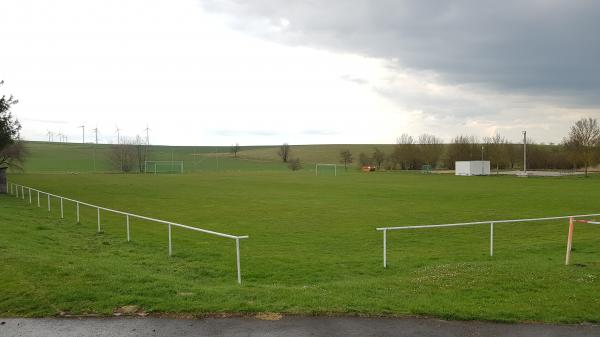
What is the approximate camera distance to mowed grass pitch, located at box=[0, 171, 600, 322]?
262 inches

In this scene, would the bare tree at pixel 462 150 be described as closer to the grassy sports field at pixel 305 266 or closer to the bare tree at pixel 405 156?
the bare tree at pixel 405 156

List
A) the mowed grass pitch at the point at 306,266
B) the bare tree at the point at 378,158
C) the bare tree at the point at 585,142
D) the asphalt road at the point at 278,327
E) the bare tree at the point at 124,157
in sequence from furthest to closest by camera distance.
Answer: the bare tree at the point at 378,158, the bare tree at the point at 124,157, the bare tree at the point at 585,142, the mowed grass pitch at the point at 306,266, the asphalt road at the point at 278,327

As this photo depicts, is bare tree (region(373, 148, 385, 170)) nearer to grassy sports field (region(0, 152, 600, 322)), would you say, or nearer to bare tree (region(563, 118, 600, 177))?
bare tree (region(563, 118, 600, 177))

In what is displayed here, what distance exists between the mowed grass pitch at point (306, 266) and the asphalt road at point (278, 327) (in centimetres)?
31

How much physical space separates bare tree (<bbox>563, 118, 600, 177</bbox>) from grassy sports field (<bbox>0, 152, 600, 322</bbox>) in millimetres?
59310

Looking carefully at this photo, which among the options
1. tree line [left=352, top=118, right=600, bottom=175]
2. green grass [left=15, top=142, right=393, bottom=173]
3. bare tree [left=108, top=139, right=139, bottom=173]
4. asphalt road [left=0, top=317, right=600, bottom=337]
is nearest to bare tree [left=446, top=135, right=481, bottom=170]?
tree line [left=352, top=118, right=600, bottom=175]

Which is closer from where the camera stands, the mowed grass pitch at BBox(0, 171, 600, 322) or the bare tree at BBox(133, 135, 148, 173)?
the mowed grass pitch at BBox(0, 171, 600, 322)

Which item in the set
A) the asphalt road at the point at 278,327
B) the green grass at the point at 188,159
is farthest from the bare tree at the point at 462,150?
the asphalt road at the point at 278,327

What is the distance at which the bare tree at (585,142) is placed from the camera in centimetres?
7700

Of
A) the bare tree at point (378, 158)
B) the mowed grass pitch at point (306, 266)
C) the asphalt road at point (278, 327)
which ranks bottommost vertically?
the mowed grass pitch at point (306, 266)

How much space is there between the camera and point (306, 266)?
11.7 m

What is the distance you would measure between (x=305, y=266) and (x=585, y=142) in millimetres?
81428

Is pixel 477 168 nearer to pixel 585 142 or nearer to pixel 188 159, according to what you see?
pixel 585 142

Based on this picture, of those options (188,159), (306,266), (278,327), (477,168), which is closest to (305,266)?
(306,266)
